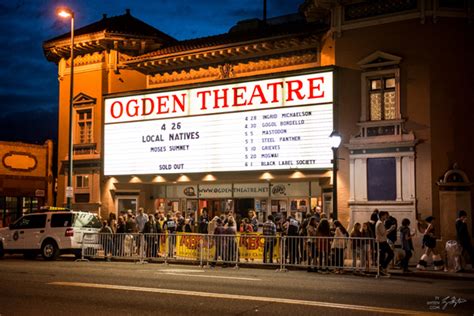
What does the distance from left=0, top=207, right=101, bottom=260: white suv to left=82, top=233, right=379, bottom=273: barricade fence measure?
549mm

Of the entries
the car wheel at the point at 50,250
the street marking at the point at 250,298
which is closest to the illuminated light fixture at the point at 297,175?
the car wheel at the point at 50,250

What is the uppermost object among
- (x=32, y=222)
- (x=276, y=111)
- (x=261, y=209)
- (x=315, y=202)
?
(x=276, y=111)

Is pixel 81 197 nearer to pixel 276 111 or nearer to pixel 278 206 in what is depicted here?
pixel 278 206

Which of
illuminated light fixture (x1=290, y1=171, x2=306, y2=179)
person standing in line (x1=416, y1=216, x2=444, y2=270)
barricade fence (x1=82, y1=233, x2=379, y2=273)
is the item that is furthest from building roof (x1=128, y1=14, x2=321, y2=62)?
person standing in line (x1=416, y1=216, x2=444, y2=270)

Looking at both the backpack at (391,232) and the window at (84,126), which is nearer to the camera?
the backpack at (391,232)

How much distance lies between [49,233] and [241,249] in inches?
292

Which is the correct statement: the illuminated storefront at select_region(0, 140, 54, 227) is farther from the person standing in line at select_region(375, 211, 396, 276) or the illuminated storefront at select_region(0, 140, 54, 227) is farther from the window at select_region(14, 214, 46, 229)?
the person standing in line at select_region(375, 211, 396, 276)

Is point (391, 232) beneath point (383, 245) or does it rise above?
above

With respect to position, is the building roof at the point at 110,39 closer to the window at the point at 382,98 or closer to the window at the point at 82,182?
the window at the point at 82,182

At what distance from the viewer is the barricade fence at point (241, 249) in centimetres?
1697

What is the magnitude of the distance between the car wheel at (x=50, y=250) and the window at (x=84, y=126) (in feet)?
25.2

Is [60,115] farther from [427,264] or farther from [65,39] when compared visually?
[427,264]

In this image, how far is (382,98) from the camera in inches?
858

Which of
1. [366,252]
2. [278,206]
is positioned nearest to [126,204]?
[278,206]
